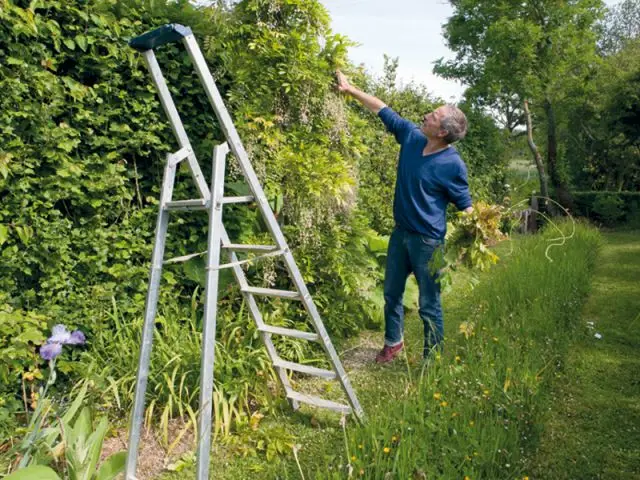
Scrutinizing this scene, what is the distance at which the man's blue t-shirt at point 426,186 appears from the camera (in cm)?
349

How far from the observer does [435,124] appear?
3406 millimetres

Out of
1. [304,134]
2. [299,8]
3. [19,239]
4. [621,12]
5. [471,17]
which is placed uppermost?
[621,12]

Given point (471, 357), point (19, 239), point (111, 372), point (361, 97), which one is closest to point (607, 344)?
point (471, 357)

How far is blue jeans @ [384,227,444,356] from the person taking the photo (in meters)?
3.62

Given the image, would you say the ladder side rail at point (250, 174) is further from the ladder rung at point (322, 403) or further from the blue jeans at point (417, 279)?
the blue jeans at point (417, 279)

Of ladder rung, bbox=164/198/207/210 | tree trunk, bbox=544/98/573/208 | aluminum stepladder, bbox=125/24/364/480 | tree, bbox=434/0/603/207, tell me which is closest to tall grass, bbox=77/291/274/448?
aluminum stepladder, bbox=125/24/364/480

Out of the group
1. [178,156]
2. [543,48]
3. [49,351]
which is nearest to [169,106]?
[178,156]

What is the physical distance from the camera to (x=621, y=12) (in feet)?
139

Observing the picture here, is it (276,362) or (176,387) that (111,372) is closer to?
(176,387)

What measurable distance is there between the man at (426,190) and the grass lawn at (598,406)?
2.99 ft

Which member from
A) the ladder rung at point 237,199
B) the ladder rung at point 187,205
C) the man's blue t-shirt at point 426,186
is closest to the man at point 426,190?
the man's blue t-shirt at point 426,186

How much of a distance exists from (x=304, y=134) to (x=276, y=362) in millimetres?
1670

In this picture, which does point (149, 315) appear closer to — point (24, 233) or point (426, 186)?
point (24, 233)

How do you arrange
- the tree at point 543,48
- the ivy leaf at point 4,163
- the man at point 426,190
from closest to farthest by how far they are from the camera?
1. the ivy leaf at point 4,163
2. the man at point 426,190
3. the tree at point 543,48
